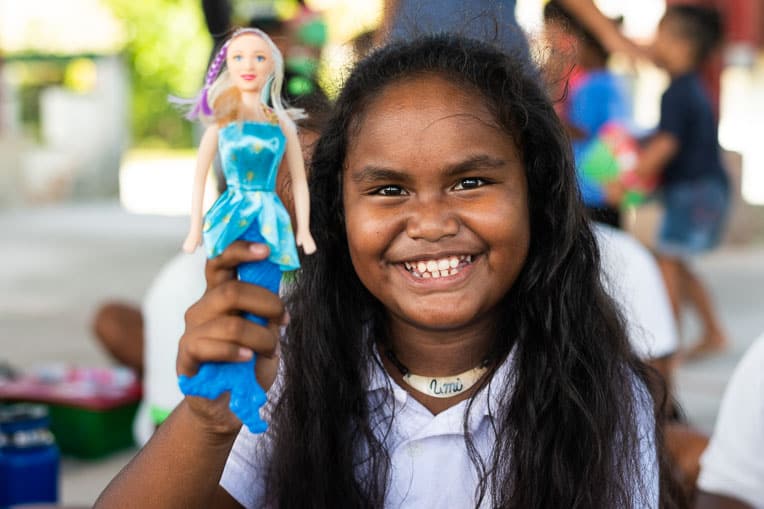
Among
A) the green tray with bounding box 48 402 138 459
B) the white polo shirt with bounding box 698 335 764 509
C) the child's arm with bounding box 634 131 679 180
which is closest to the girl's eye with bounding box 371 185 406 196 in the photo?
the white polo shirt with bounding box 698 335 764 509

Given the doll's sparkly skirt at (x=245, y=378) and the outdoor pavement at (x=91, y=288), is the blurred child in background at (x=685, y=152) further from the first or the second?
the doll's sparkly skirt at (x=245, y=378)

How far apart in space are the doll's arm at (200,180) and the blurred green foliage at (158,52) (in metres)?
16.4

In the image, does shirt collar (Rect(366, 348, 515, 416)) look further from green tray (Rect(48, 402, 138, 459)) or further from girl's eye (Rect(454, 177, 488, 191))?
green tray (Rect(48, 402, 138, 459))

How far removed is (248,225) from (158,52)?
55.6 ft

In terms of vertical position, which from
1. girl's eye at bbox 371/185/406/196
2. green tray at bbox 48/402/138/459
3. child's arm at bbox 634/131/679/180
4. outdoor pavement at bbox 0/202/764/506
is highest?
girl's eye at bbox 371/185/406/196

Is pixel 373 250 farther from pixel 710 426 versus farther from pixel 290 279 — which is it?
pixel 710 426

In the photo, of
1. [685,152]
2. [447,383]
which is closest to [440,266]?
[447,383]

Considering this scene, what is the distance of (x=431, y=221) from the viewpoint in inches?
59.2

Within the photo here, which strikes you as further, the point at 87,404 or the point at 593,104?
the point at 593,104

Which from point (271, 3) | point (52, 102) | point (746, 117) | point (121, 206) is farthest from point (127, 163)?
point (271, 3)

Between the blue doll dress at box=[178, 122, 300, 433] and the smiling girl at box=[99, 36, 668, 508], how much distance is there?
196mm

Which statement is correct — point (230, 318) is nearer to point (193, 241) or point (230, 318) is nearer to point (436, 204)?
point (193, 241)

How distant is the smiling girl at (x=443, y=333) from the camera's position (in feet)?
5.00

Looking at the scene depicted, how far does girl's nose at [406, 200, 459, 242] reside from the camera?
150 cm
